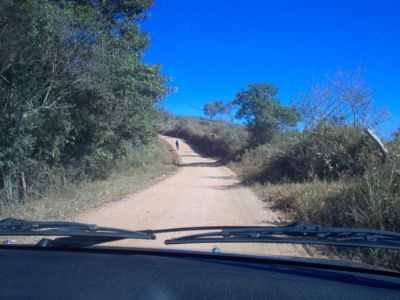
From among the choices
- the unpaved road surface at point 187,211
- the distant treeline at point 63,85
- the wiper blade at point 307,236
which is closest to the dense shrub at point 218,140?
the distant treeline at point 63,85

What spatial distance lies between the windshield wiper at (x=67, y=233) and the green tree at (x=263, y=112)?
27.9m

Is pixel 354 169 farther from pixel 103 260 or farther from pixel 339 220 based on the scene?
pixel 103 260

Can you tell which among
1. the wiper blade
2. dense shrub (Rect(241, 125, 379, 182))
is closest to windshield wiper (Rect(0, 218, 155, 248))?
the wiper blade

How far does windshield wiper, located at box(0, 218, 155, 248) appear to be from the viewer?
333cm

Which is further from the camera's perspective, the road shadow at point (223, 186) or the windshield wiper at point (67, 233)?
the road shadow at point (223, 186)

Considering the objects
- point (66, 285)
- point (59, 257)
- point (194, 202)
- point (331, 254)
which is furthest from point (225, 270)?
Result: point (194, 202)

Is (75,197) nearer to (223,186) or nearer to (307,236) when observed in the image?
(223,186)

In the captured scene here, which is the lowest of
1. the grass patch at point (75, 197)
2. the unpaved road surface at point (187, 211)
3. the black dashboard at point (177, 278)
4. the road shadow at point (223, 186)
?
the unpaved road surface at point (187, 211)

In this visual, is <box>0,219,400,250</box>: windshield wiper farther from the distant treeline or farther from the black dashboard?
the distant treeline

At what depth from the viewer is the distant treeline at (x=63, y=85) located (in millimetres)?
10328

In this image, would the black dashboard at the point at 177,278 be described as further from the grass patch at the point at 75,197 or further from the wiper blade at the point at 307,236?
the grass patch at the point at 75,197

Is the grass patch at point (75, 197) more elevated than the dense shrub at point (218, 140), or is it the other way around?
the dense shrub at point (218, 140)

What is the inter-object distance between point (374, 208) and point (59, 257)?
5.90m

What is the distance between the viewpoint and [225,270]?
2.61 metres
